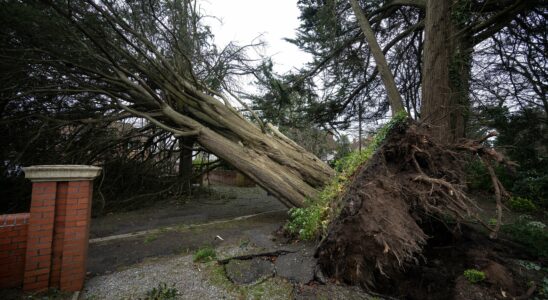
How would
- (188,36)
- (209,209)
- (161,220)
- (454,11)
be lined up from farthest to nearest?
1. (188,36)
2. (209,209)
3. (161,220)
4. (454,11)

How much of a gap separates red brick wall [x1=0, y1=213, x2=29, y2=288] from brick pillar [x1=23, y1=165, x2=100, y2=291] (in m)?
0.20

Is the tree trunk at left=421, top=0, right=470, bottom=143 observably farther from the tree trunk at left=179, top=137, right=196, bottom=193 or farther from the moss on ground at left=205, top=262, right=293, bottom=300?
the tree trunk at left=179, top=137, right=196, bottom=193

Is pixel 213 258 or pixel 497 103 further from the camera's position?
pixel 497 103

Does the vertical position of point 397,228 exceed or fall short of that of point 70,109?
it falls short

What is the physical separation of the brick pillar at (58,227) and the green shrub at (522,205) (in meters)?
8.14

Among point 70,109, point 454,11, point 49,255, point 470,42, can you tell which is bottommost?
point 49,255

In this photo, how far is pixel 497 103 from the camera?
7305 millimetres

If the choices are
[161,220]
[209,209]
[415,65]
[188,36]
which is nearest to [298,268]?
[161,220]

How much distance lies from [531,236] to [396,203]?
101 inches

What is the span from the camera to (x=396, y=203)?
277 cm

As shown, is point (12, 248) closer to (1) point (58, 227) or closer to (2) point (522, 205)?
(1) point (58, 227)

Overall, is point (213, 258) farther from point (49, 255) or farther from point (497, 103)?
point (497, 103)

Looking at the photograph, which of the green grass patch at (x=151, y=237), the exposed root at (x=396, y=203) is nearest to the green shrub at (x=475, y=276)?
the exposed root at (x=396, y=203)

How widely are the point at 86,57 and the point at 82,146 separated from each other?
215 cm
